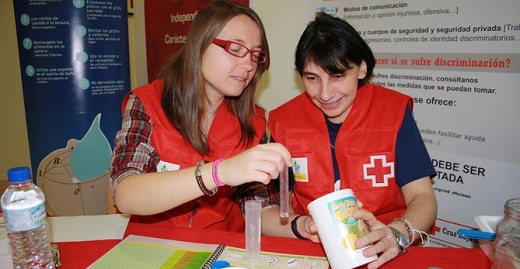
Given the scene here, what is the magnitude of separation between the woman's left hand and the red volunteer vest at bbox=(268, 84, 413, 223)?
48 centimetres

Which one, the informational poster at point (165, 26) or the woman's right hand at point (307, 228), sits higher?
the informational poster at point (165, 26)

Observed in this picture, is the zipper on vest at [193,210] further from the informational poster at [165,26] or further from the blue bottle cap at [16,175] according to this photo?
the informational poster at [165,26]

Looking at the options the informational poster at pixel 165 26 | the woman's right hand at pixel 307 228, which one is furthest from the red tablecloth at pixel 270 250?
the informational poster at pixel 165 26

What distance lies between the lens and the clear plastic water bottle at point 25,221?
0.94 metres

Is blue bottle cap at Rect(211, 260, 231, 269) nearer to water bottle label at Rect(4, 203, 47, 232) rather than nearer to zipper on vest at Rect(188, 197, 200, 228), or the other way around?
water bottle label at Rect(4, 203, 47, 232)

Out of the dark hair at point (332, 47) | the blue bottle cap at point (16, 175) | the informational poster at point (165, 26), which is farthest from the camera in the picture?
the informational poster at point (165, 26)

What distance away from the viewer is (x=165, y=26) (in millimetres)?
3516

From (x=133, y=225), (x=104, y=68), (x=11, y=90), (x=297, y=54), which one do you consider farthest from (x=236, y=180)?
(x=11, y=90)

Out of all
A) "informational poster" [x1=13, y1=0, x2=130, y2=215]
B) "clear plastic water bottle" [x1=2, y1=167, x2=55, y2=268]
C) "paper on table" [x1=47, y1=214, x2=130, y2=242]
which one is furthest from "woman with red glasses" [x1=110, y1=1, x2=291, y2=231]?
"informational poster" [x1=13, y1=0, x2=130, y2=215]

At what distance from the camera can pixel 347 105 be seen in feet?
5.48

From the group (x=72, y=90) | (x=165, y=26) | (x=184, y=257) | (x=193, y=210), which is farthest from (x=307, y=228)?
(x=165, y=26)

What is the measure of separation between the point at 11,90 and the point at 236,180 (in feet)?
14.4

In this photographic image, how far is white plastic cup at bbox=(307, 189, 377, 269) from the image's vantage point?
98 centimetres

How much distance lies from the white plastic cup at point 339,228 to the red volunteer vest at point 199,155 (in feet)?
2.53
